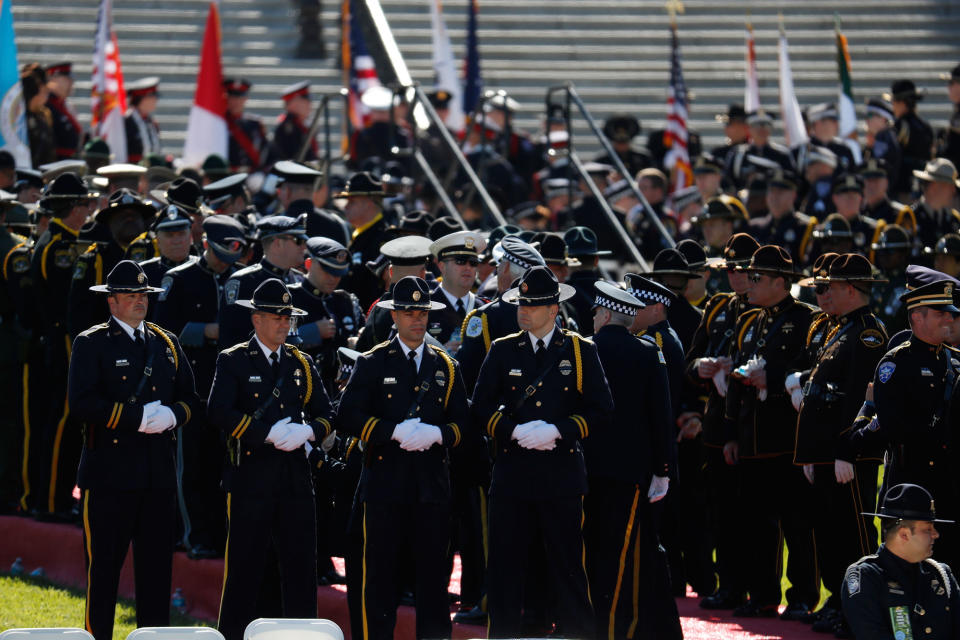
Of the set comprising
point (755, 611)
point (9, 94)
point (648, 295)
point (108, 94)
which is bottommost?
point (755, 611)

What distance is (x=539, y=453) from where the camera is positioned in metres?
8.63

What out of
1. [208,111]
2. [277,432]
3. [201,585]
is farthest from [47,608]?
[208,111]

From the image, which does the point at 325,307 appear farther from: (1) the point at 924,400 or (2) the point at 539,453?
(1) the point at 924,400

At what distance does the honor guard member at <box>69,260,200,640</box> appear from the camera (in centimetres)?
895

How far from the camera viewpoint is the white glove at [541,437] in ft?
28.0

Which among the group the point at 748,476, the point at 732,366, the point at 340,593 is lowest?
the point at 340,593

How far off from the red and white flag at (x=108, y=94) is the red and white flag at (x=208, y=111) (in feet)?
2.42

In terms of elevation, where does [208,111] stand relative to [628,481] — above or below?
above

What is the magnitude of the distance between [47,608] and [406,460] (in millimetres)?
3124

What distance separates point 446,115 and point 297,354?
10714 mm

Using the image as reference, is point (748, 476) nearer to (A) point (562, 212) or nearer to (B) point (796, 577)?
(B) point (796, 577)

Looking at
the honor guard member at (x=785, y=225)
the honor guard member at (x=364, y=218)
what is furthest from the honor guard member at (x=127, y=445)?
the honor guard member at (x=785, y=225)

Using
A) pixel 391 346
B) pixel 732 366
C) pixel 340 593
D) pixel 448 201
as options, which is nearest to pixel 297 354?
pixel 391 346

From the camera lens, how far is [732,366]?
1037cm
